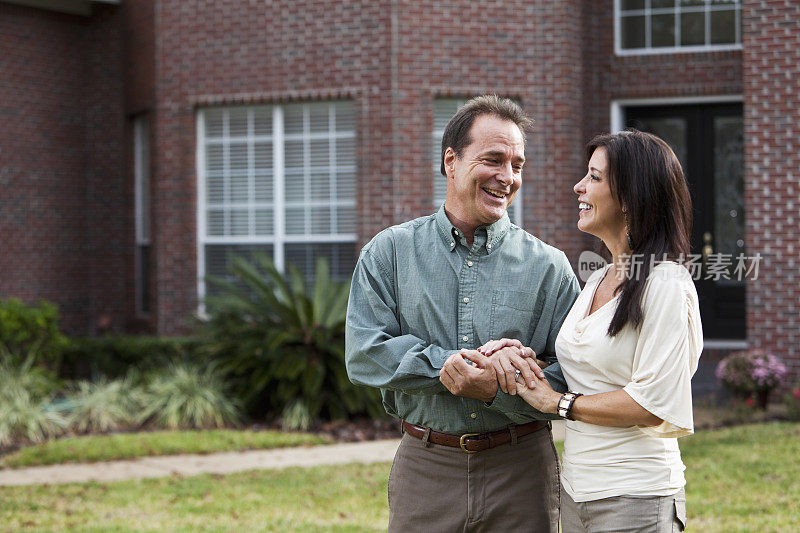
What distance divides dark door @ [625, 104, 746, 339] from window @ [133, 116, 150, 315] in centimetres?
655

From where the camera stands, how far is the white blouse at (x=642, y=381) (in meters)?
2.66

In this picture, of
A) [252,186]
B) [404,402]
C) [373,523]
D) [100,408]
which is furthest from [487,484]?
[252,186]

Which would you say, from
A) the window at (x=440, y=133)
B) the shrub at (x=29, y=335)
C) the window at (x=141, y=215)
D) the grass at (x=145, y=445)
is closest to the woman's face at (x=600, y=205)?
the grass at (x=145, y=445)

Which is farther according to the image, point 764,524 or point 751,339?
point 751,339

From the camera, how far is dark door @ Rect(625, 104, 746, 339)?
11.8 m

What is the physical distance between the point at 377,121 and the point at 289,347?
9.48ft

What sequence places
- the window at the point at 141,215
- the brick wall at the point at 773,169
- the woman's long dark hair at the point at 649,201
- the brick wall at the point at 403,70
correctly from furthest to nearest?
the window at the point at 141,215 < the brick wall at the point at 403,70 < the brick wall at the point at 773,169 < the woman's long dark hair at the point at 649,201

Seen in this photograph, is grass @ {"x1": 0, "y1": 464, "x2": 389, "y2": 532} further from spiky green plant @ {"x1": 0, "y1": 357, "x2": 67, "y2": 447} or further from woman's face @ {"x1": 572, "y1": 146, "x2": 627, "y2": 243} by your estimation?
woman's face @ {"x1": 572, "y1": 146, "x2": 627, "y2": 243}

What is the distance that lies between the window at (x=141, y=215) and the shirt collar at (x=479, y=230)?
1048 cm

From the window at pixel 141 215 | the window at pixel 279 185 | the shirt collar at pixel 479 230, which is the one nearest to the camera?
the shirt collar at pixel 479 230

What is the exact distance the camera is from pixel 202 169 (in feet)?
38.5

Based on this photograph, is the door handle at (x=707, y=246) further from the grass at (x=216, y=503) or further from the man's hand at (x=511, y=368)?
the man's hand at (x=511, y=368)

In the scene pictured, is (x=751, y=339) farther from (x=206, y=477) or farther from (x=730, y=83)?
(x=206, y=477)

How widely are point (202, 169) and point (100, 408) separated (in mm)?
3537
